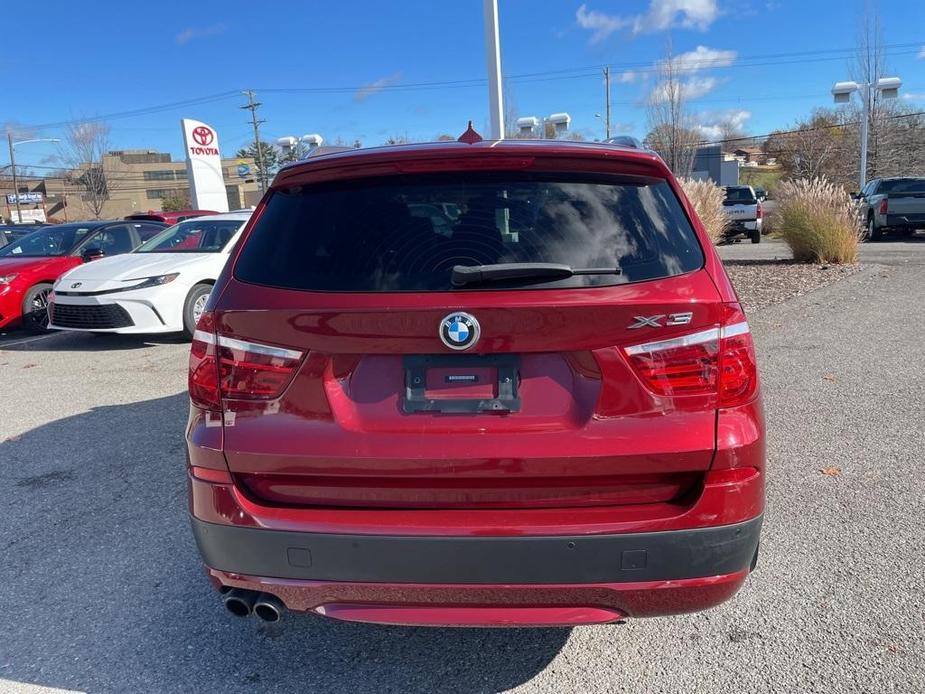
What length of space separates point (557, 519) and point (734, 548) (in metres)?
0.56

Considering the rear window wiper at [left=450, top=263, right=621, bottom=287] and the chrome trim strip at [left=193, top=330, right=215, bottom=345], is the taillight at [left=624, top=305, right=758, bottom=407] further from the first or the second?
the chrome trim strip at [left=193, top=330, right=215, bottom=345]

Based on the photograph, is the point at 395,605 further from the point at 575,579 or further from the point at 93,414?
the point at 93,414

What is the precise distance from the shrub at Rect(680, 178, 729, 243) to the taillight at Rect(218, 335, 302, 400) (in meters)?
14.1

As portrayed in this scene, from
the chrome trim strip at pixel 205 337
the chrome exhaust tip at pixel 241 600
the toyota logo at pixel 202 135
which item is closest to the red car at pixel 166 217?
the chrome trim strip at pixel 205 337

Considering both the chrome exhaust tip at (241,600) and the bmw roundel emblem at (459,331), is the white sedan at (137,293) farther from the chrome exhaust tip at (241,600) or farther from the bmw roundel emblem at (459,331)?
the bmw roundel emblem at (459,331)

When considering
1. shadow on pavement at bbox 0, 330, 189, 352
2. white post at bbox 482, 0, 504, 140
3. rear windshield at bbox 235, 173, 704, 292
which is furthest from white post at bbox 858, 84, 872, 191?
rear windshield at bbox 235, 173, 704, 292

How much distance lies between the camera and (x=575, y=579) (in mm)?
2064

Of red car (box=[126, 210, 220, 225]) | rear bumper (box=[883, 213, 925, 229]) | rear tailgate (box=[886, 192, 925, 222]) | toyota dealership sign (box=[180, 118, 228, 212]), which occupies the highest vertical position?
toyota dealership sign (box=[180, 118, 228, 212])

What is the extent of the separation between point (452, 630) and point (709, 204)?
567 inches

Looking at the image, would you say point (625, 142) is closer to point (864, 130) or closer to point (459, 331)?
point (459, 331)

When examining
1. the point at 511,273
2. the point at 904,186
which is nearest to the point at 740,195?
the point at 904,186

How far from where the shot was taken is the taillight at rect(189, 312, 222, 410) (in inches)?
87.6

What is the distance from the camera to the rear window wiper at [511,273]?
210 centimetres

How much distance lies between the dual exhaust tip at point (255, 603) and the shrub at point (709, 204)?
14198 millimetres
